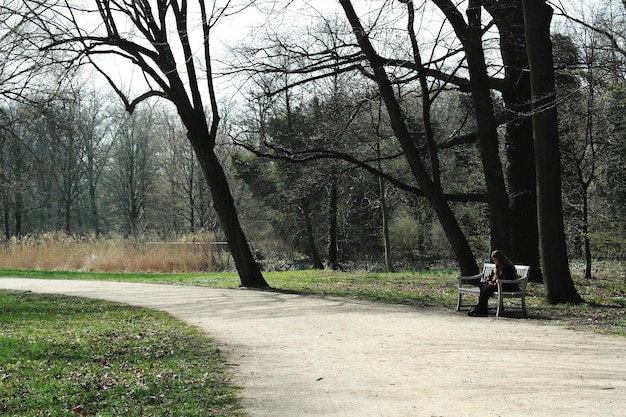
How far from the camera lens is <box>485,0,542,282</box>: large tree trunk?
60.2ft

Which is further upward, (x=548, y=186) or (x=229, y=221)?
(x=548, y=186)

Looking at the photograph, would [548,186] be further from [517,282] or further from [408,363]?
[408,363]

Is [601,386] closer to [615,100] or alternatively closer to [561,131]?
[561,131]

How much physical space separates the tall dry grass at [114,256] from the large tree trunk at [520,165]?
12971mm

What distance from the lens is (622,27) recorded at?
1894 cm

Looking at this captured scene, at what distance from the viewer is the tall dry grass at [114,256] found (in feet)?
88.7

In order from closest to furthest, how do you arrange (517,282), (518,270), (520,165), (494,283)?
(517,282) < (494,283) < (518,270) < (520,165)

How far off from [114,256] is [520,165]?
1593 cm

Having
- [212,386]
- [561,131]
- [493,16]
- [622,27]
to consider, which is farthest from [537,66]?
[561,131]

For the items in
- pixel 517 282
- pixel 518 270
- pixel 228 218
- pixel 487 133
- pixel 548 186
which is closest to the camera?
pixel 517 282

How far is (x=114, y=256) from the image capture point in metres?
27.5

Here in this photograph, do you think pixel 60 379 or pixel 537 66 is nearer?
pixel 60 379

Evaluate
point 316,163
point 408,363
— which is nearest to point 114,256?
point 316,163

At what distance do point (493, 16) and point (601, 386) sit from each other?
41.8 ft
